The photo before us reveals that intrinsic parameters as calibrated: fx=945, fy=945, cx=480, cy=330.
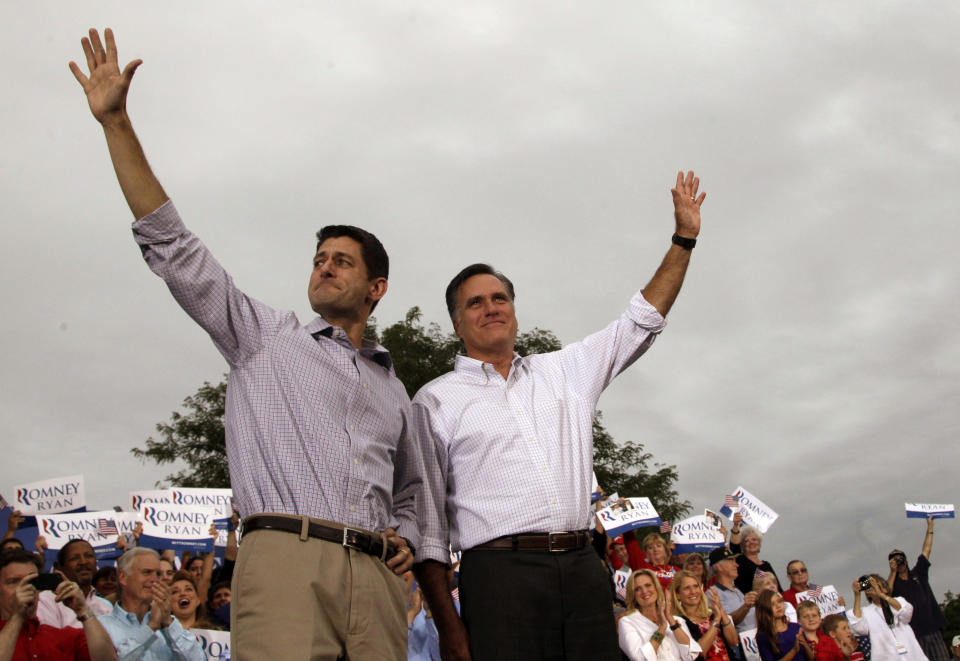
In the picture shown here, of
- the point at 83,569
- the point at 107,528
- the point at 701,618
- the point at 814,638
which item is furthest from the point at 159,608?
the point at 814,638

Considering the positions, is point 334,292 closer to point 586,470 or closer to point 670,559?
point 586,470

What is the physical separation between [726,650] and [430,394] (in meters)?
5.08

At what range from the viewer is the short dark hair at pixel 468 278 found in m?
4.32

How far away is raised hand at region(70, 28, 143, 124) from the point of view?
2.77 meters

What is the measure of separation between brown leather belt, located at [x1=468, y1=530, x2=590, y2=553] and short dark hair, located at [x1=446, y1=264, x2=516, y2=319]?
45.6 inches

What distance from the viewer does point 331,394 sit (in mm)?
3000

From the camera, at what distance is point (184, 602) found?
655cm

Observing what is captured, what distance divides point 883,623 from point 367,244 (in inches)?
365

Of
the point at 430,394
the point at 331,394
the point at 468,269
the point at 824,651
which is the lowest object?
the point at 824,651

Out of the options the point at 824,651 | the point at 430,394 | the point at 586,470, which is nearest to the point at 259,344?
the point at 430,394

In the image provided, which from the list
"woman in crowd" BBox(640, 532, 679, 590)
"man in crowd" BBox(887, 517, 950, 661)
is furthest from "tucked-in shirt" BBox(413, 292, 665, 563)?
"man in crowd" BBox(887, 517, 950, 661)

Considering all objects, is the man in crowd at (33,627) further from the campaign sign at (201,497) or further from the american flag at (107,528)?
the campaign sign at (201,497)

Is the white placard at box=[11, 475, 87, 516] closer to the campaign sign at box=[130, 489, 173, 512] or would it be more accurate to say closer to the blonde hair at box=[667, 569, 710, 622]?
the campaign sign at box=[130, 489, 173, 512]

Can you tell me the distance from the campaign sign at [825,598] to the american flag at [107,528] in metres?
7.14
